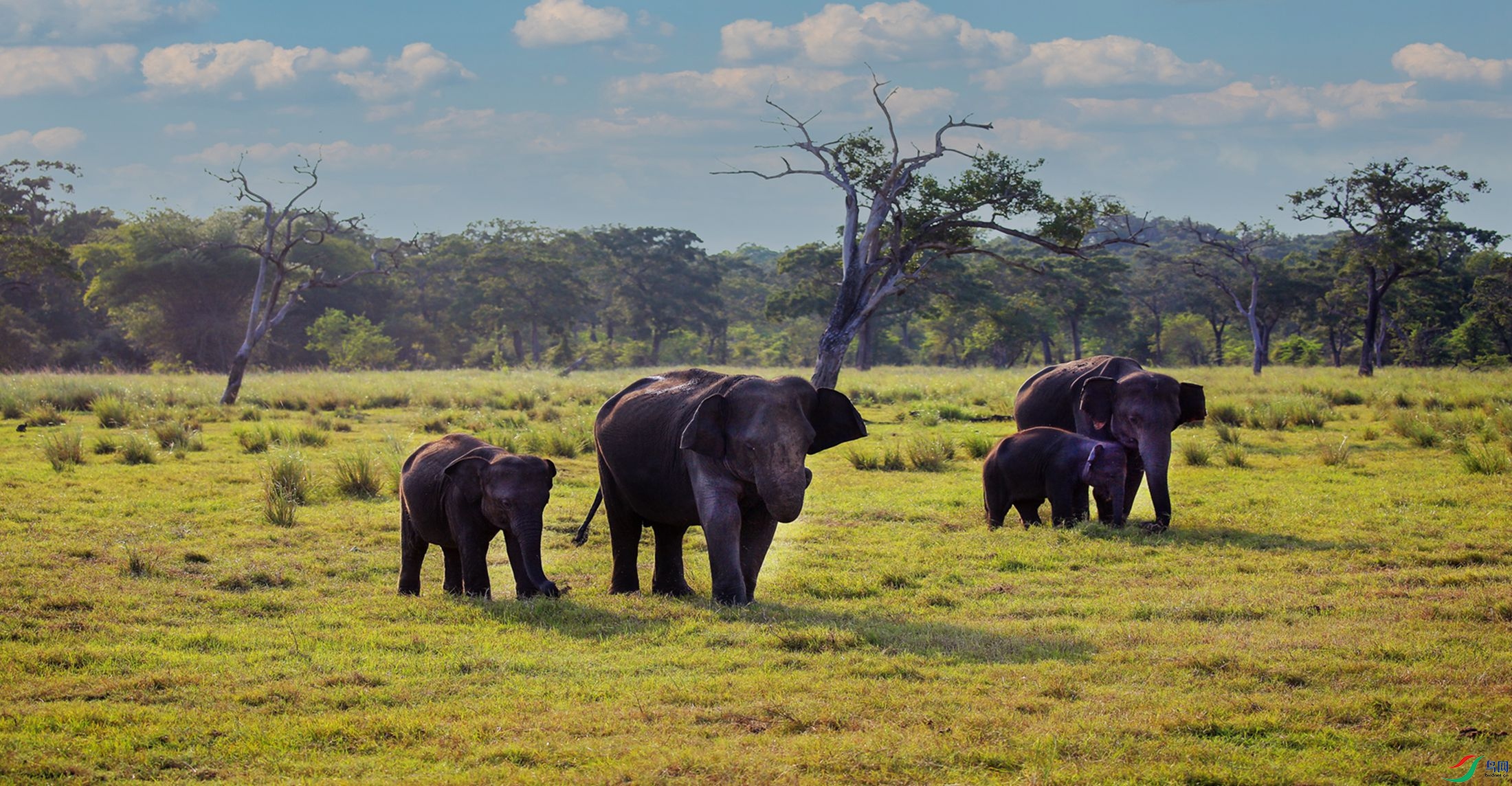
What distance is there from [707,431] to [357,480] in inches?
344

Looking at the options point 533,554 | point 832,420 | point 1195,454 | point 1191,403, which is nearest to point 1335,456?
point 1195,454

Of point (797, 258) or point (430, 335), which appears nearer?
point (797, 258)

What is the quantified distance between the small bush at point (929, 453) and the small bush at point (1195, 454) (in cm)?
368

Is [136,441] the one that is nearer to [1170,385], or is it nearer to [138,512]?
[138,512]

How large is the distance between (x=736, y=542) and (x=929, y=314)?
45036 millimetres

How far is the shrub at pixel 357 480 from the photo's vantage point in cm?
1633

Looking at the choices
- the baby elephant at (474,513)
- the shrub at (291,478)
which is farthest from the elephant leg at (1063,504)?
the shrub at (291,478)

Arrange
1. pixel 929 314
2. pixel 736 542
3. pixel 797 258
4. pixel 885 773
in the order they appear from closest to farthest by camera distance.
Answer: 1. pixel 885 773
2. pixel 736 542
3. pixel 929 314
4. pixel 797 258

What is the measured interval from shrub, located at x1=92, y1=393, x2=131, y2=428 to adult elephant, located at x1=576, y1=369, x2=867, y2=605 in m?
18.1

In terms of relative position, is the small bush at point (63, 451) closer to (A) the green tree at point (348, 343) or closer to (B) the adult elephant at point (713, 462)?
(B) the adult elephant at point (713, 462)

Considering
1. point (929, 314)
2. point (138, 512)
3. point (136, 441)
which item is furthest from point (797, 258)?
point (138, 512)

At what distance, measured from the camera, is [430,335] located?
75.4 m

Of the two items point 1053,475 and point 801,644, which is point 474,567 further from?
point 1053,475

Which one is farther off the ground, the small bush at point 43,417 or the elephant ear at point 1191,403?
the elephant ear at point 1191,403
